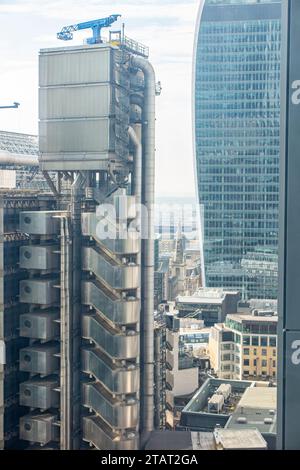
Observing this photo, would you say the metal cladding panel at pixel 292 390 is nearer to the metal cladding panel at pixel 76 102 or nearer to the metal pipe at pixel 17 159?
the metal cladding panel at pixel 76 102

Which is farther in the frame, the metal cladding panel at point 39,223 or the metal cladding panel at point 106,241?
the metal cladding panel at point 39,223

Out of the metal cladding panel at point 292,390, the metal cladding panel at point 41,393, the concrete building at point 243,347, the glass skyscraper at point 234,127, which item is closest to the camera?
the metal cladding panel at point 292,390

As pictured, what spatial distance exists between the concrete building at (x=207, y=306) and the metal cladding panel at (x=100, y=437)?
242 centimetres

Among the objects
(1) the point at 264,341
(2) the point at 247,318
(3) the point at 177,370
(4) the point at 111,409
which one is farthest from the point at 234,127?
(4) the point at 111,409

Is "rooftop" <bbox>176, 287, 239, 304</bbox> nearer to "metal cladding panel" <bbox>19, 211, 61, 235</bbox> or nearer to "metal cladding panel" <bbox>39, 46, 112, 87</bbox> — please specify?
"metal cladding panel" <bbox>19, 211, 61, 235</bbox>

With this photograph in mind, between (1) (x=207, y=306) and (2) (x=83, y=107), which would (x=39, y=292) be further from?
(1) (x=207, y=306)

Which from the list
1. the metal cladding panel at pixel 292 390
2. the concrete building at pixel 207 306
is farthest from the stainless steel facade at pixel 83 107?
the metal cladding panel at pixel 292 390

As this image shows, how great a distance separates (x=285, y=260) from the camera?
2.31 ft

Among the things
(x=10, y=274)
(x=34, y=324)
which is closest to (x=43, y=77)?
(x=10, y=274)

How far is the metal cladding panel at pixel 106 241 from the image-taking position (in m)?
3.54

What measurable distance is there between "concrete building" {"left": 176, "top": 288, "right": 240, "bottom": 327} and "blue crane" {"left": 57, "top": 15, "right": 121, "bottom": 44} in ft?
9.73
